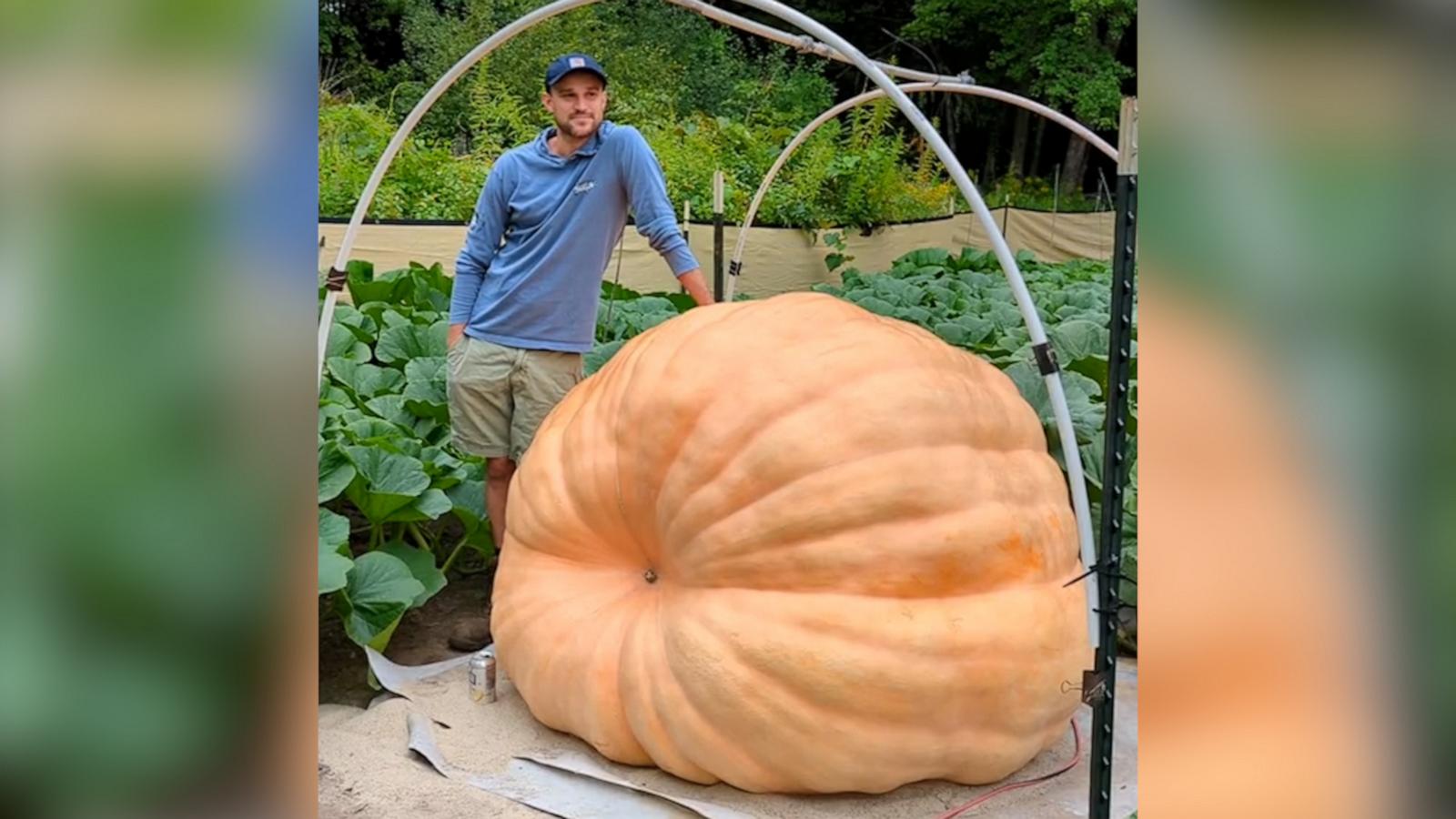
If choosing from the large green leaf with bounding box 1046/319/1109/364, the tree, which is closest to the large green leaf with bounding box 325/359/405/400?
the large green leaf with bounding box 1046/319/1109/364

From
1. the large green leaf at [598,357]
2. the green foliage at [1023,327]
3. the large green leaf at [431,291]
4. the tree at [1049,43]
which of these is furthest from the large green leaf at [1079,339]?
the tree at [1049,43]

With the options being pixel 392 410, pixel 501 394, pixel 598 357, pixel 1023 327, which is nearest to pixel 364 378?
pixel 392 410

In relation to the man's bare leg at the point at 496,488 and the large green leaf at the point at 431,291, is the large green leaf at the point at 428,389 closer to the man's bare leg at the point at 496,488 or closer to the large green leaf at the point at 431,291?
the man's bare leg at the point at 496,488

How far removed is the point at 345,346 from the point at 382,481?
184 cm

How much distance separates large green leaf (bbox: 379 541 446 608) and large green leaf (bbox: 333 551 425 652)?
0.16 meters

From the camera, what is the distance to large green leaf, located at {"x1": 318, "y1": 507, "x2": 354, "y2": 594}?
9.55 feet

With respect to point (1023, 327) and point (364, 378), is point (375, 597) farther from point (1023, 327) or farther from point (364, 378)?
point (1023, 327)

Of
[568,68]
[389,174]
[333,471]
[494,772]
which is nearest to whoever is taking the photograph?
[494,772]

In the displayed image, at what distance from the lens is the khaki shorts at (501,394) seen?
13.0 feet

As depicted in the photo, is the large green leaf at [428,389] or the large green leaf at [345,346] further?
the large green leaf at [345,346]

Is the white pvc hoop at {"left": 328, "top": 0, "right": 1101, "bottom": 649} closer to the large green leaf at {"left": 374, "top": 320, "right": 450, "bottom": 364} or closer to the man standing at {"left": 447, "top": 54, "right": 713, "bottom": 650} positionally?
the man standing at {"left": 447, "top": 54, "right": 713, "bottom": 650}

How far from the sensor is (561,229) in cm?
391
